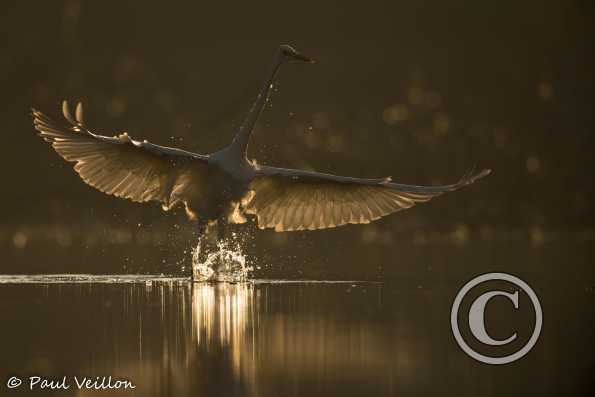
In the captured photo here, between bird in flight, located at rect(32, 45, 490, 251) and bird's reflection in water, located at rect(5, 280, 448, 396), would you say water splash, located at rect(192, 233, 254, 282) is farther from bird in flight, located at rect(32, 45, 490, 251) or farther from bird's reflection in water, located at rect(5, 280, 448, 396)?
bird's reflection in water, located at rect(5, 280, 448, 396)

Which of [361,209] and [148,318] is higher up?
[361,209]

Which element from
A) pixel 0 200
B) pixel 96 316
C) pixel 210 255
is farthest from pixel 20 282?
pixel 0 200

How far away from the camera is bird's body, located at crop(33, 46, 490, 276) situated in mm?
15422

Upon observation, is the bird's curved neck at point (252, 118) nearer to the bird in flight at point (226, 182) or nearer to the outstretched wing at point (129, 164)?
the bird in flight at point (226, 182)

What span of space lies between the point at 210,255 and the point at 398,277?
2.22 meters

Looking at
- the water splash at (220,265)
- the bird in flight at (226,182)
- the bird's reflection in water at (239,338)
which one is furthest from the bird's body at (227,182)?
the bird's reflection in water at (239,338)

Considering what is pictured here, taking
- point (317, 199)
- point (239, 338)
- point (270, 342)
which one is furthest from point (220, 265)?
point (270, 342)

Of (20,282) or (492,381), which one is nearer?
(492,381)

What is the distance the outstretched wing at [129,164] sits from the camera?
50.1ft

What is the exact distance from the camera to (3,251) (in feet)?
72.3

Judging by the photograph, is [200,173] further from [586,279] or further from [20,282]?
[586,279]

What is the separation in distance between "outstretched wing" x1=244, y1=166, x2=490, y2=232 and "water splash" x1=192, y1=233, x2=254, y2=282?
55 cm

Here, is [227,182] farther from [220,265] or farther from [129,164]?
[220,265]

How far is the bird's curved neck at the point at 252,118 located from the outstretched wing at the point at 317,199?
331mm
